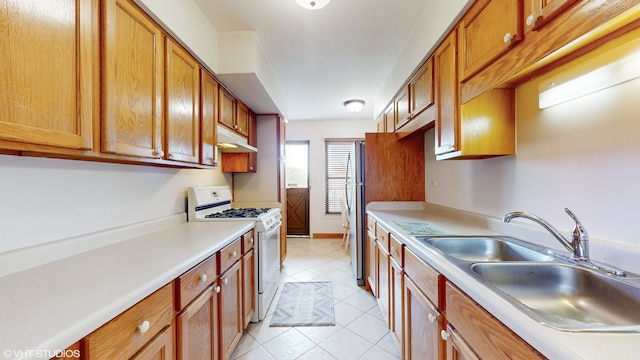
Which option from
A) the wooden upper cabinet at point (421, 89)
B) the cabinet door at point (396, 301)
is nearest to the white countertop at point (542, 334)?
the cabinet door at point (396, 301)

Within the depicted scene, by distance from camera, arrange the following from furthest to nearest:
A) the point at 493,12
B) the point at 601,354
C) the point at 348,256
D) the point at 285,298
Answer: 1. the point at 348,256
2. the point at 285,298
3. the point at 493,12
4. the point at 601,354

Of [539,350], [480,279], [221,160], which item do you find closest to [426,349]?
[480,279]

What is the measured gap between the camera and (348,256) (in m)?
3.98

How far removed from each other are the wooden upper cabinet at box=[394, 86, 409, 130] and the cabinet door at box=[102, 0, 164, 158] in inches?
76.4

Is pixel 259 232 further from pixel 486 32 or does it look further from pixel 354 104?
pixel 354 104

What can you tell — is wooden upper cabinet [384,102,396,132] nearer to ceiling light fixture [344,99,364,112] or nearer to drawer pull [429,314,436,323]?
ceiling light fixture [344,99,364,112]

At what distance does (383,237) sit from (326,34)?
69.7 inches

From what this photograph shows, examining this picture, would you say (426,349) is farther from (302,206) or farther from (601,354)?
(302,206)

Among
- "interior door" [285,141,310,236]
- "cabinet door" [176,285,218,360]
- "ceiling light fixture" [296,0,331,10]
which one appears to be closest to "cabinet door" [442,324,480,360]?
"cabinet door" [176,285,218,360]

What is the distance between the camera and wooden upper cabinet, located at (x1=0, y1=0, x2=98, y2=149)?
0.75 m

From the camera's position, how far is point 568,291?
0.95m

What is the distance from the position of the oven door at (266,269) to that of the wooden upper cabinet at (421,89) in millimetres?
1686

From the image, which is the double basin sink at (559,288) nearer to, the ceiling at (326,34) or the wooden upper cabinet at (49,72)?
the wooden upper cabinet at (49,72)

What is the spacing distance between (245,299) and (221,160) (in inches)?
66.5
